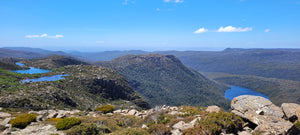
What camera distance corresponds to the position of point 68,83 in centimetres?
4781

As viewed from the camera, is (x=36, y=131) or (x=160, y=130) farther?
(x=36, y=131)

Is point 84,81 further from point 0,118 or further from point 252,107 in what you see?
point 252,107

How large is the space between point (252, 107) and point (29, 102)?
3583 centimetres

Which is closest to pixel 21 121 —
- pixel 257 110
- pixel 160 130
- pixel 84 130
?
pixel 84 130

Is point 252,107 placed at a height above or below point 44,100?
above

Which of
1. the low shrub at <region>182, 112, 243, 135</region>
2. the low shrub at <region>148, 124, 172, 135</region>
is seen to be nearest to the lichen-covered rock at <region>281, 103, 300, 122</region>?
the low shrub at <region>182, 112, 243, 135</region>

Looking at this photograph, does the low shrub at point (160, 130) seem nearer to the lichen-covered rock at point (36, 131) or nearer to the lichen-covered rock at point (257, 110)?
the lichen-covered rock at point (257, 110)

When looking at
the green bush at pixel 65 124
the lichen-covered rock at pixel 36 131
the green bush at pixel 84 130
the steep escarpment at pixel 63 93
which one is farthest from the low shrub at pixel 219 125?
the steep escarpment at pixel 63 93

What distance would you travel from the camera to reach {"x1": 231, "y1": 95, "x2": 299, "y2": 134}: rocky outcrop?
11325mm

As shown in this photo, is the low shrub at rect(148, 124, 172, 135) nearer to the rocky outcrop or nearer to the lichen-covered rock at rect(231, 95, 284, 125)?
the rocky outcrop

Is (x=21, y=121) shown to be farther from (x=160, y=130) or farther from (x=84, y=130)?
(x=160, y=130)

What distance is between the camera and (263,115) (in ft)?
46.5

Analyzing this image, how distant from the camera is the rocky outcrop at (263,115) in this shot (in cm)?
1132

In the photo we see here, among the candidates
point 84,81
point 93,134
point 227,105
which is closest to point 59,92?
point 84,81
